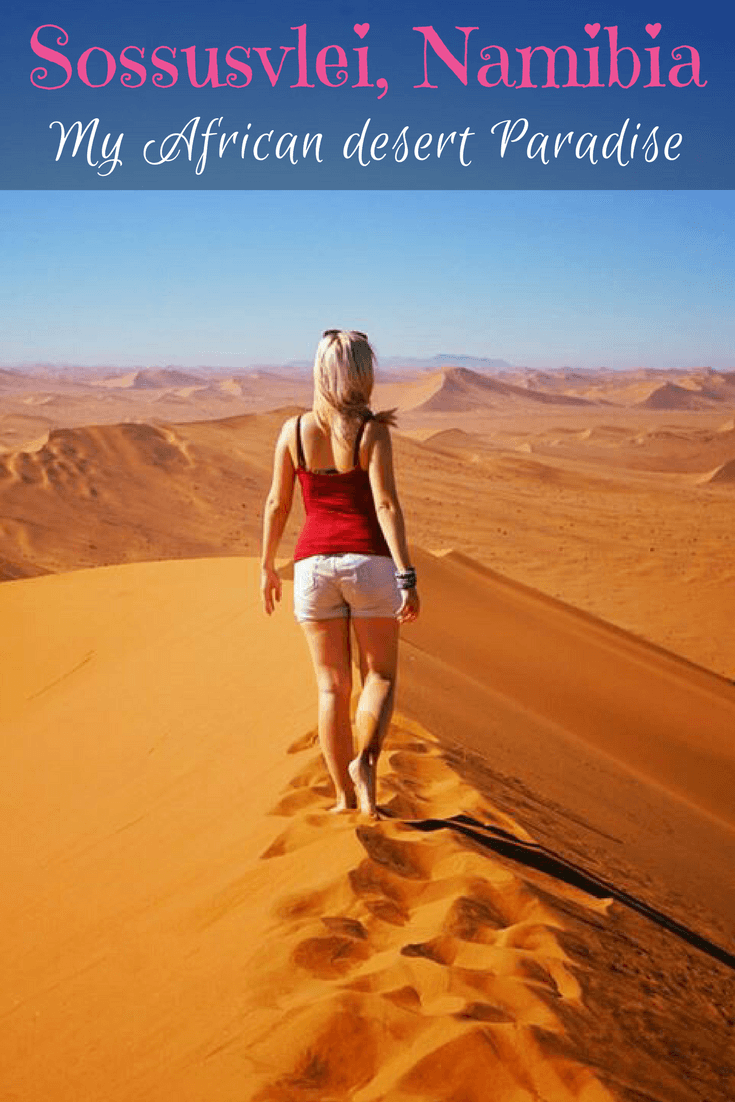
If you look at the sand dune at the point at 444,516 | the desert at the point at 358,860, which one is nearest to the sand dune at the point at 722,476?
the sand dune at the point at 444,516

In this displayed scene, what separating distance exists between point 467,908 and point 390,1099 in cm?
85

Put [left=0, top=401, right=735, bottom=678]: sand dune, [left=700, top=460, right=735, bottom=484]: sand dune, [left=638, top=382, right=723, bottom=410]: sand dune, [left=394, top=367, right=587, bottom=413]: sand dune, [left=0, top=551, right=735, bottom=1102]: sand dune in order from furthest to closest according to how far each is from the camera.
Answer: [left=638, top=382, right=723, bottom=410]: sand dune
[left=394, top=367, right=587, bottom=413]: sand dune
[left=700, top=460, right=735, bottom=484]: sand dune
[left=0, top=401, right=735, bottom=678]: sand dune
[left=0, top=551, right=735, bottom=1102]: sand dune

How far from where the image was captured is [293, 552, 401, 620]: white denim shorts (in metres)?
3.52

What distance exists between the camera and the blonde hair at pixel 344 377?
3418 millimetres

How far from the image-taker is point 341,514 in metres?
3.56

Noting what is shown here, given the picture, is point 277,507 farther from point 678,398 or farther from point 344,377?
point 678,398

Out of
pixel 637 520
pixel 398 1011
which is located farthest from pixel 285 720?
pixel 637 520

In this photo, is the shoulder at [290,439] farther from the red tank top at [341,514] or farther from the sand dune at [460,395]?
the sand dune at [460,395]

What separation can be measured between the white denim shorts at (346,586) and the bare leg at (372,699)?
2.1 inches

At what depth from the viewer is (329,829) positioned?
3459 mm

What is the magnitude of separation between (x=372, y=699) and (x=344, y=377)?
1002 mm

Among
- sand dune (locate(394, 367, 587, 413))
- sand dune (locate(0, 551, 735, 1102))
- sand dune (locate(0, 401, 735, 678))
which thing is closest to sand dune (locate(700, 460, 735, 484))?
sand dune (locate(0, 401, 735, 678))

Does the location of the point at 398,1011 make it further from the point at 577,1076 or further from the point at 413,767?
the point at 413,767

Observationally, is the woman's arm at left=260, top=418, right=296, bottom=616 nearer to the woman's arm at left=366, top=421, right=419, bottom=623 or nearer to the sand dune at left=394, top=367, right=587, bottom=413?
the woman's arm at left=366, top=421, right=419, bottom=623
